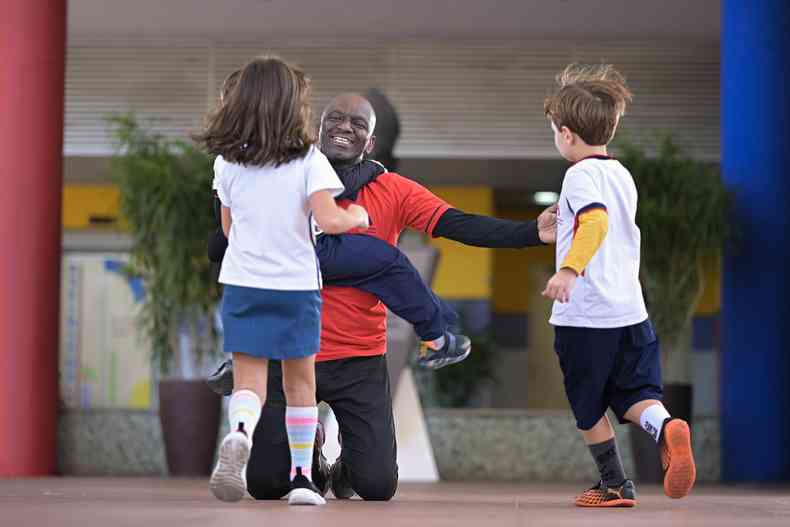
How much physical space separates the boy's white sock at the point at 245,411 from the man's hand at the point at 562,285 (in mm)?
634

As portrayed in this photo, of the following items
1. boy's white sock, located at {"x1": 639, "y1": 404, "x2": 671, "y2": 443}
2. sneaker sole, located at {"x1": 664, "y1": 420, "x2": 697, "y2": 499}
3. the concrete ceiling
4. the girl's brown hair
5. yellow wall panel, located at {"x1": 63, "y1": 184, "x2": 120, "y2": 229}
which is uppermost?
the concrete ceiling

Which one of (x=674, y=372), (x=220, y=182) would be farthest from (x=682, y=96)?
(x=220, y=182)

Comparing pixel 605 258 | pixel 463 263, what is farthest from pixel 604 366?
pixel 463 263

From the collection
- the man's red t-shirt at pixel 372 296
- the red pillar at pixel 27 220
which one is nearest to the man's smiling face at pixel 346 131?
the man's red t-shirt at pixel 372 296

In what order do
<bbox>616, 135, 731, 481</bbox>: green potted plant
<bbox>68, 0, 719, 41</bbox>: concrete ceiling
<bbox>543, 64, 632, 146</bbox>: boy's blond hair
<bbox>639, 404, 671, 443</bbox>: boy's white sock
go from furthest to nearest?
1. <bbox>68, 0, 719, 41</bbox>: concrete ceiling
2. <bbox>616, 135, 731, 481</bbox>: green potted plant
3. <bbox>543, 64, 632, 146</bbox>: boy's blond hair
4. <bbox>639, 404, 671, 443</bbox>: boy's white sock

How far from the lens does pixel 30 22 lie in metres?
6.82

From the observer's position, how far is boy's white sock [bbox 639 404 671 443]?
3096 millimetres

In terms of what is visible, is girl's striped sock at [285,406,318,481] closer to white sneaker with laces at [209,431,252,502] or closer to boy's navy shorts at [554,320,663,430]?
white sneaker with laces at [209,431,252,502]

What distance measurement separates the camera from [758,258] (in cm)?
716

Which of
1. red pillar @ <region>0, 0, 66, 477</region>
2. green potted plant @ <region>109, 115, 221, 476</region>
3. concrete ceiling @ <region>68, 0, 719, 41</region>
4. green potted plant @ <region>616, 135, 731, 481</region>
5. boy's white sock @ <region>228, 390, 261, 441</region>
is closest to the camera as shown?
boy's white sock @ <region>228, 390, 261, 441</region>

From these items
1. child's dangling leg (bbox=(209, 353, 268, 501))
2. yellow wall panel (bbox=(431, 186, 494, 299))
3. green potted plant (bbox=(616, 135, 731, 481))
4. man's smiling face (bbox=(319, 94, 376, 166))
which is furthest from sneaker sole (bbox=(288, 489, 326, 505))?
yellow wall panel (bbox=(431, 186, 494, 299))

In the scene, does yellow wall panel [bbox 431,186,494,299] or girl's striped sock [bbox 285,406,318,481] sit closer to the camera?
girl's striped sock [bbox 285,406,318,481]

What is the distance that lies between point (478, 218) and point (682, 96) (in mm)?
6829

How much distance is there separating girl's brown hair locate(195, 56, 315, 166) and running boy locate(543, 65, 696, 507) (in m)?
0.63
